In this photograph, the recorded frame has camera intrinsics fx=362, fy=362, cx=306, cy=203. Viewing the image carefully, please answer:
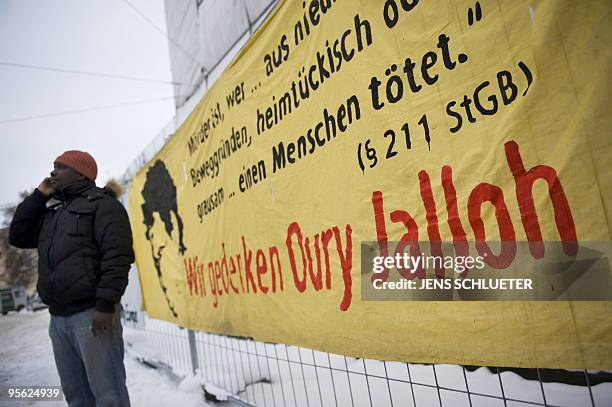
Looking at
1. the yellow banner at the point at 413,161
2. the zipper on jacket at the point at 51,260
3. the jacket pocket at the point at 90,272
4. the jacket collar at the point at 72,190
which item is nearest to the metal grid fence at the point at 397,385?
the yellow banner at the point at 413,161

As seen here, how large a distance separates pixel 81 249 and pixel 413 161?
5.95 ft

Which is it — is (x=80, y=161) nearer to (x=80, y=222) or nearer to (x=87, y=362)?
(x=80, y=222)

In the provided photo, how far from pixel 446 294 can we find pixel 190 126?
8.56ft

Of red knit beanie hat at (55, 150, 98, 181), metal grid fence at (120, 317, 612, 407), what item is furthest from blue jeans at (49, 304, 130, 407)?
metal grid fence at (120, 317, 612, 407)

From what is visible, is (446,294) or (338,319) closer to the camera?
(446,294)

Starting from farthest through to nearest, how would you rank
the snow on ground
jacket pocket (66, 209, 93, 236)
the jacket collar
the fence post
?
the fence post < the snow on ground < the jacket collar < jacket pocket (66, 209, 93, 236)

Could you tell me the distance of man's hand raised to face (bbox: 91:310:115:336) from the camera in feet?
6.26

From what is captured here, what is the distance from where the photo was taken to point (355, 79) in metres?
1.60

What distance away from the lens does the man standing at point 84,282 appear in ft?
6.34

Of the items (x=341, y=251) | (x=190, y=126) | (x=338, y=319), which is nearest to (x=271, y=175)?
(x=341, y=251)

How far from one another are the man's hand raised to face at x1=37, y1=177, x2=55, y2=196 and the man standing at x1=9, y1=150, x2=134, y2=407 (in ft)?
0.41

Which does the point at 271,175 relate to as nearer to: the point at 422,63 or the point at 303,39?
the point at 303,39

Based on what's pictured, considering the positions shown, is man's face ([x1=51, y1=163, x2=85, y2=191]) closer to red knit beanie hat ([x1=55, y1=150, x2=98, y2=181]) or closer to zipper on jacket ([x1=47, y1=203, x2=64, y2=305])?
red knit beanie hat ([x1=55, y1=150, x2=98, y2=181])

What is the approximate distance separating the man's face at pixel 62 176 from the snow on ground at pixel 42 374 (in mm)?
1914
